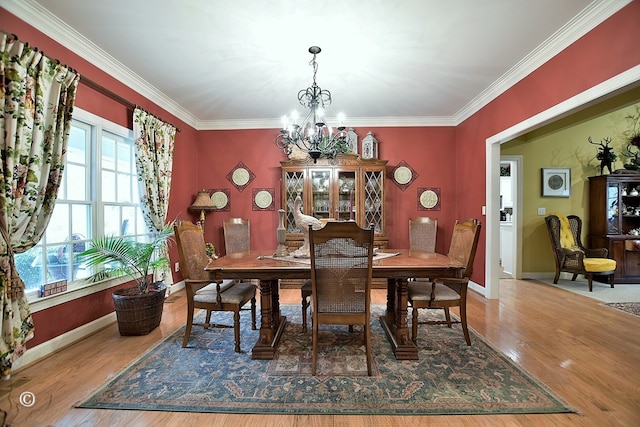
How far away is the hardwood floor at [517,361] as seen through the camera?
1.51 m

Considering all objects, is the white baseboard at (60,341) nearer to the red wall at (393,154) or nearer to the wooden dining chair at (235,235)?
the red wall at (393,154)

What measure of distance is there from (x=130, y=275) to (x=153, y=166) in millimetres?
1299

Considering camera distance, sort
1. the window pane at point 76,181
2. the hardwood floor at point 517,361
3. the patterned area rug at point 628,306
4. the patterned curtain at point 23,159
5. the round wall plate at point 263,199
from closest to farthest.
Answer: the hardwood floor at point 517,361
the patterned curtain at point 23,159
the window pane at point 76,181
the patterned area rug at point 628,306
the round wall plate at point 263,199

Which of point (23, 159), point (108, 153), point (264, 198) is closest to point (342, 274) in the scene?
point (23, 159)

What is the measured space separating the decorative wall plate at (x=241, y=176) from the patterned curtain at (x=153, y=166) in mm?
1126

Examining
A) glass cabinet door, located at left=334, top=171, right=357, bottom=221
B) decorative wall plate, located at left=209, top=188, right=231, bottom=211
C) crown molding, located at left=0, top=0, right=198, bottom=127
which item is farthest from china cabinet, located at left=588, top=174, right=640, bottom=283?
crown molding, located at left=0, top=0, right=198, bottom=127

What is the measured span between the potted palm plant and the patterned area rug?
4.87m

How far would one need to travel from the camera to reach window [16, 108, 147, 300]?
228 centimetres

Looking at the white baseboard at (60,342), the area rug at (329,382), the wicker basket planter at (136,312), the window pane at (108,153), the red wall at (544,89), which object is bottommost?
the area rug at (329,382)

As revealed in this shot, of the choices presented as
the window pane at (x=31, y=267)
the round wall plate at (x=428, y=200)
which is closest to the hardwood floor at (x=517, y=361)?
the window pane at (x=31, y=267)

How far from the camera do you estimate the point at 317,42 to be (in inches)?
98.2

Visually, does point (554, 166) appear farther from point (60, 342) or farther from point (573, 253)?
point (60, 342)

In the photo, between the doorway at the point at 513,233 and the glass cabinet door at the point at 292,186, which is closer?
the glass cabinet door at the point at 292,186

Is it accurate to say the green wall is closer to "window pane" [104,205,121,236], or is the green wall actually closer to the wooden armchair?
the wooden armchair
